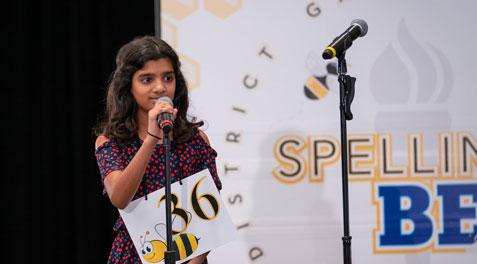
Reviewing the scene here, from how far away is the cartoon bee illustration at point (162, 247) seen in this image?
6.25 ft

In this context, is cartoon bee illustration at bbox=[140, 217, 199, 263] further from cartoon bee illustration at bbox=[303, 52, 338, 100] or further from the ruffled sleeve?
cartoon bee illustration at bbox=[303, 52, 338, 100]

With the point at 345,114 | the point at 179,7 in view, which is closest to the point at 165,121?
the point at 345,114

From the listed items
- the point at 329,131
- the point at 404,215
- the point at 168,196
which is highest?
the point at 329,131

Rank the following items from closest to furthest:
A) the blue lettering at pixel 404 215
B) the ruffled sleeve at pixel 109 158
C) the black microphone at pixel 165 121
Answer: the black microphone at pixel 165 121
the ruffled sleeve at pixel 109 158
the blue lettering at pixel 404 215

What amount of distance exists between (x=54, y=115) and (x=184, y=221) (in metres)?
1.47

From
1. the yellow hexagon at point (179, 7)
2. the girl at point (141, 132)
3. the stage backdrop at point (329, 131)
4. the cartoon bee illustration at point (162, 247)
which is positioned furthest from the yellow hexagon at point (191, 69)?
the cartoon bee illustration at point (162, 247)

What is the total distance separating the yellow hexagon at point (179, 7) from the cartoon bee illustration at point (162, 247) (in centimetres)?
137

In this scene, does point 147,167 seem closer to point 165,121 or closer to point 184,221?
point 184,221

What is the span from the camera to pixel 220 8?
9.84ft

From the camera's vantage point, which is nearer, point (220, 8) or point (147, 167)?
point (147, 167)

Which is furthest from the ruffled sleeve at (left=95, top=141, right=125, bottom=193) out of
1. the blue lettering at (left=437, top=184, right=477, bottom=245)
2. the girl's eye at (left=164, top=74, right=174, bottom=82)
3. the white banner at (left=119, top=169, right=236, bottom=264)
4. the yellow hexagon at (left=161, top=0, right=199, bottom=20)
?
the blue lettering at (left=437, top=184, right=477, bottom=245)

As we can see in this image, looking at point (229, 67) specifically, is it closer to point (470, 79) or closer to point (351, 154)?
point (351, 154)

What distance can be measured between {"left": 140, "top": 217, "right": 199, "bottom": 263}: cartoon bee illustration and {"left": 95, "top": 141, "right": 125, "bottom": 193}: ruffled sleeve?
0.22 metres

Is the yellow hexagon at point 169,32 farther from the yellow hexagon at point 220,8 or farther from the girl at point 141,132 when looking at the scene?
the girl at point 141,132
